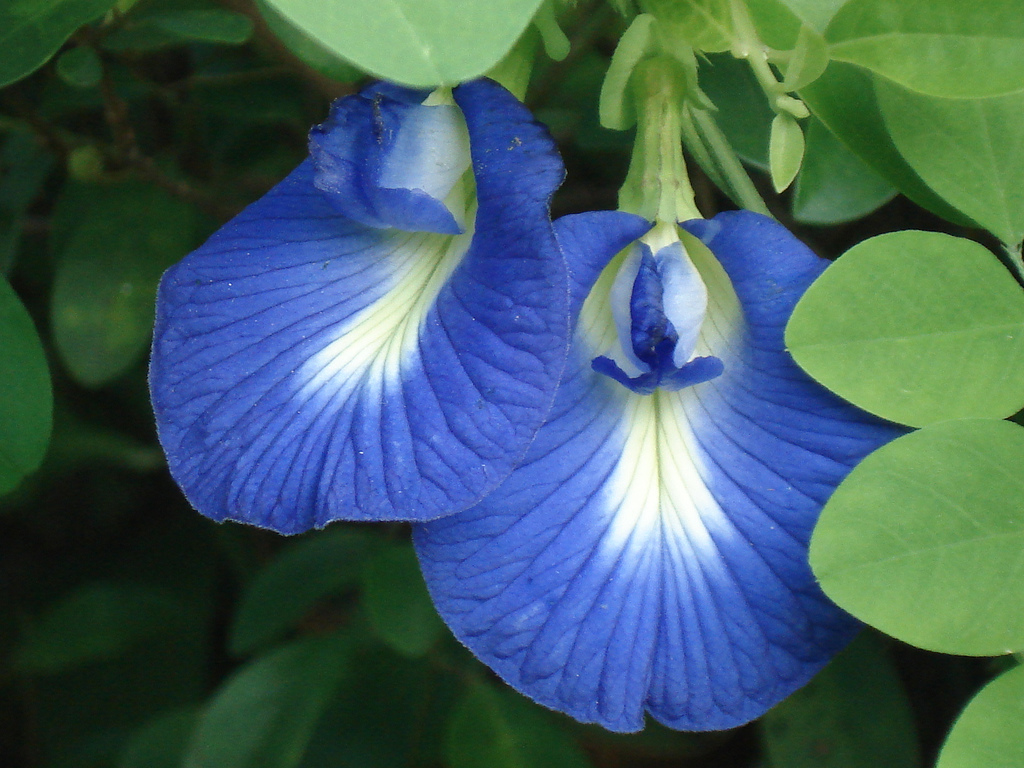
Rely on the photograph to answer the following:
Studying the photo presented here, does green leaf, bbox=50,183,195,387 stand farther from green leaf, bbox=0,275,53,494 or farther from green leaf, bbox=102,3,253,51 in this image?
green leaf, bbox=0,275,53,494

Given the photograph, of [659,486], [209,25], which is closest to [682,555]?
[659,486]

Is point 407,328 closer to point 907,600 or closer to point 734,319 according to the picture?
point 734,319

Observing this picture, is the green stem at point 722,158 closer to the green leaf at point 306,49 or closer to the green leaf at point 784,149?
the green leaf at point 784,149

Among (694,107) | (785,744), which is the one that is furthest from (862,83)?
(785,744)

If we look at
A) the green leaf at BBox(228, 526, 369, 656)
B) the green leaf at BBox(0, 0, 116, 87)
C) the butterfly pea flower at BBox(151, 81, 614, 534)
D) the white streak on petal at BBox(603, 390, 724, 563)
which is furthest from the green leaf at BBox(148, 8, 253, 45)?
the green leaf at BBox(228, 526, 369, 656)

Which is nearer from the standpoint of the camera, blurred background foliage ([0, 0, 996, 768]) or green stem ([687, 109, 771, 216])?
green stem ([687, 109, 771, 216])

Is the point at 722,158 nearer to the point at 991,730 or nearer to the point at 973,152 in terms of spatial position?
the point at 973,152

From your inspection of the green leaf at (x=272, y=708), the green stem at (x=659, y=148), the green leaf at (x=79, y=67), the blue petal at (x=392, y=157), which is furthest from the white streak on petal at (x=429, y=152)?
the green leaf at (x=272, y=708)
